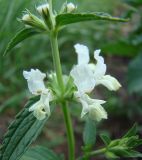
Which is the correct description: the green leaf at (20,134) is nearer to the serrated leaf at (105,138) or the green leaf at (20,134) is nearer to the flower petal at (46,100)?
the flower petal at (46,100)

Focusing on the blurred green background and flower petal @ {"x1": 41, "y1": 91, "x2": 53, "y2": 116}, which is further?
the blurred green background

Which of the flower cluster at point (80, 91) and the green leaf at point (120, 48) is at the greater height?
the green leaf at point (120, 48)

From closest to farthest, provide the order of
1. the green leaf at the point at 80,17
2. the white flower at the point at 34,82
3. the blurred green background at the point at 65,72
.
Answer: the green leaf at the point at 80,17, the white flower at the point at 34,82, the blurred green background at the point at 65,72

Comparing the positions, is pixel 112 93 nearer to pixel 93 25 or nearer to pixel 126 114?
pixel 126 114

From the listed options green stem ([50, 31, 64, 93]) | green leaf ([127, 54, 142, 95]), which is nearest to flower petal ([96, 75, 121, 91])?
green stem ([50, 31, 64, 93])

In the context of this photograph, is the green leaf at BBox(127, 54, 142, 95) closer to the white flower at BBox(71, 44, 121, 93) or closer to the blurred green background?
the blurred green background

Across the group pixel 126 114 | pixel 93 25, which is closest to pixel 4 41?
pixel 126 114

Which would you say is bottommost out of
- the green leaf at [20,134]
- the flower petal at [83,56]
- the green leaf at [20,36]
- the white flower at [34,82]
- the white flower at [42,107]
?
the green leaf at [20,134]

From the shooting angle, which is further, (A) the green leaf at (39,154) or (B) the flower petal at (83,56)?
(A) the green leaf at (39,154)

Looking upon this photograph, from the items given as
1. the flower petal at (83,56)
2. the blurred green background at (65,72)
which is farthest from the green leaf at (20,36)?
the blurred green background at (65,72)
